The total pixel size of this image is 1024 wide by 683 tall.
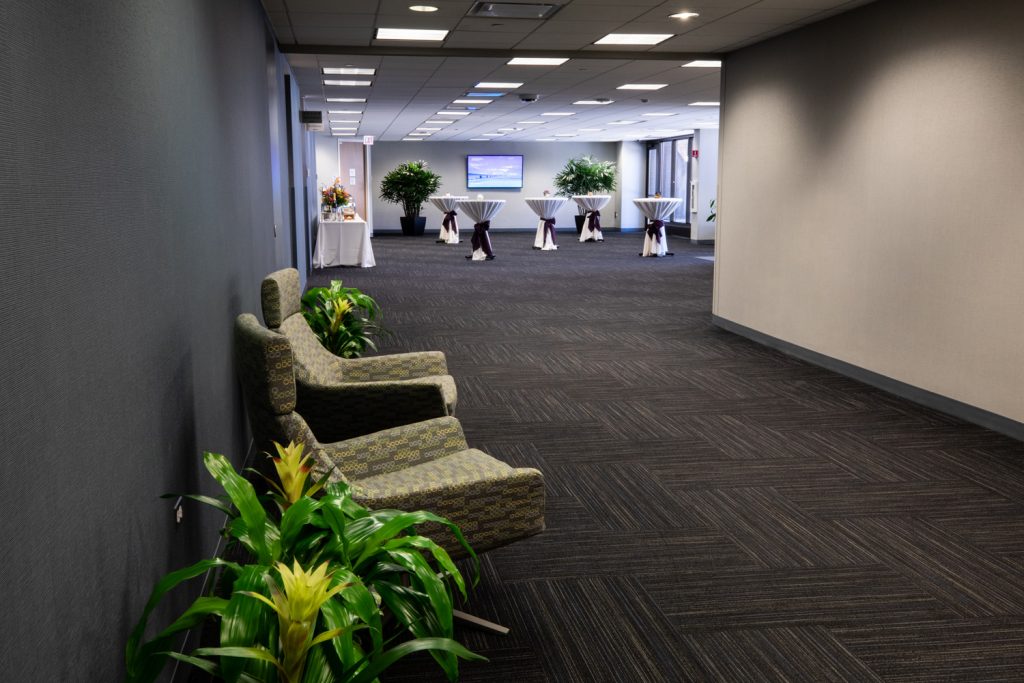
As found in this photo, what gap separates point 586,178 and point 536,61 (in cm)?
1435

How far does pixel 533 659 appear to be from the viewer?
8.05ft

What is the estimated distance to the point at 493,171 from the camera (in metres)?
24.5

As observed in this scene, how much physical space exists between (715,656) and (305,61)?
23.9 feet

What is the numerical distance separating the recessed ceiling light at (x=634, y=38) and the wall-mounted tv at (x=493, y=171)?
17.2m

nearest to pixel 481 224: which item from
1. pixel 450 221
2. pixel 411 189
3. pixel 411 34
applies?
pixel 450 221

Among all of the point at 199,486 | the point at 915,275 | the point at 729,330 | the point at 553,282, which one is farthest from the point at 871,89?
the point at 553,282

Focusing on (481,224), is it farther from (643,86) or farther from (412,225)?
(412,225)

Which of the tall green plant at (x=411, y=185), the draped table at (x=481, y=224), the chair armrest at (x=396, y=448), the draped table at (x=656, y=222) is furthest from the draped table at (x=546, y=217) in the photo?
the chair armrest at (x=396, y=448)

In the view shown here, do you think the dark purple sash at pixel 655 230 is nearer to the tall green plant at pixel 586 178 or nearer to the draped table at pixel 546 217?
the draped table at pixel 546 217

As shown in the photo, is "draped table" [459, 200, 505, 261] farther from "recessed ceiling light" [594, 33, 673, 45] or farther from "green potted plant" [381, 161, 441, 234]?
"recessed ceiling light" [594, 33, 673, 45]

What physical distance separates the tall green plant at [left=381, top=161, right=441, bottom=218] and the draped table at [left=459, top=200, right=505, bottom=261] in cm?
560

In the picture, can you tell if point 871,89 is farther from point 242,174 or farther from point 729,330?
point 242,174

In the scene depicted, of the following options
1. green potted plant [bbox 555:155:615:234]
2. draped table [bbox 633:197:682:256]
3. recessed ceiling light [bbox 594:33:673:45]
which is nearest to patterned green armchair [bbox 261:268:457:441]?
recessed ceiling light [bbox 594:33:673:45]

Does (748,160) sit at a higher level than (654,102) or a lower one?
lower
